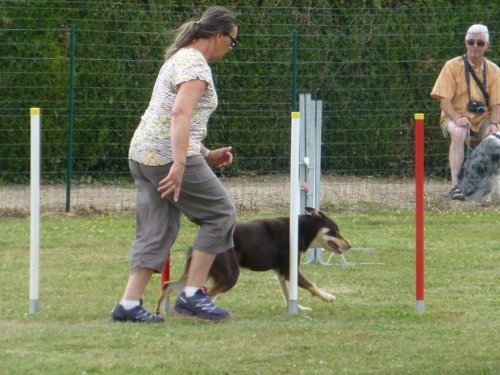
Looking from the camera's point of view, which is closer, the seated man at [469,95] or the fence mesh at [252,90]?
the seated man at [469,95]

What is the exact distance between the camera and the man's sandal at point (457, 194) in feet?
47.5

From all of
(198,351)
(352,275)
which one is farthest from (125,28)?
(198,351)

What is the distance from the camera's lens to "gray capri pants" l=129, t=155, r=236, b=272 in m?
7.64

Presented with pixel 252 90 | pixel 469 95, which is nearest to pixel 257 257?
pixel 469 95

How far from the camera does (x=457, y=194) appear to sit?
14484 millimetres

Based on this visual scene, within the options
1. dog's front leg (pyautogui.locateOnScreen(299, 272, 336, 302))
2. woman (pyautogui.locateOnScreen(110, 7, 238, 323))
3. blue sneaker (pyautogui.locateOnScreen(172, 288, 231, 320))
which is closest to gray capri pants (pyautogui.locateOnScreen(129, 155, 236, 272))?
woman (pyautogui.locateOnScreen(110, 7, 238, 323))

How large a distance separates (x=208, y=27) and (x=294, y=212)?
1320 mm

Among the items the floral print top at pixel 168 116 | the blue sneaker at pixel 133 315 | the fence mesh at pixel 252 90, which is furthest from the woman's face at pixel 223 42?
the fence mesh at pixel 252 90

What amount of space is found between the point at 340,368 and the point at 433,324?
149 centimetres

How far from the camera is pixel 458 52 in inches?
624

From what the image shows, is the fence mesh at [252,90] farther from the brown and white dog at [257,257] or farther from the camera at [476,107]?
the brown and white dog at [257,257]

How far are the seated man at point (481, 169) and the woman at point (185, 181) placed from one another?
668 cm

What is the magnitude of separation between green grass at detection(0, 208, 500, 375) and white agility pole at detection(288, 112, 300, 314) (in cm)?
15

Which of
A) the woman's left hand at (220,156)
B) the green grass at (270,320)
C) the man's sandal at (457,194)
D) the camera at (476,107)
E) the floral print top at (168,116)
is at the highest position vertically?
the camera at (476,107)
